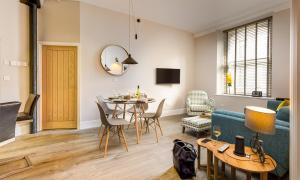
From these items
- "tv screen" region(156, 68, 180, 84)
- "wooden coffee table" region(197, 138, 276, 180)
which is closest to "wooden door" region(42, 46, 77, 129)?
"tv screen" region(156, 68, 180, 84)

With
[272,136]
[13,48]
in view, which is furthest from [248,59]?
[13,48]

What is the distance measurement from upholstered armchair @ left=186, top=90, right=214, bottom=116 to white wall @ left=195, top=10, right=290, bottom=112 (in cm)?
47

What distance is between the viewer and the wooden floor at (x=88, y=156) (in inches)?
89.8

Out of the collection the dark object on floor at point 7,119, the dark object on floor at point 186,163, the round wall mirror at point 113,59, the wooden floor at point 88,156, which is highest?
the round wall mirror at point 113,59

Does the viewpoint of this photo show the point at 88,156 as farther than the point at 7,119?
Yes

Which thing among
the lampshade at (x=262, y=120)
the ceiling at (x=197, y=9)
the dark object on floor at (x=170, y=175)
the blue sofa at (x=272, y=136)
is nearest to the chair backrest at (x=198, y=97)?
the ceiling at (x=197, y=9)

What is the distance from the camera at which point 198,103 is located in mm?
5707

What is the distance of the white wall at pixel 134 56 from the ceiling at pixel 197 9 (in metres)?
0.35

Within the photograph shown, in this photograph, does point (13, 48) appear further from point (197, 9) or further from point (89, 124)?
point (197, 9)

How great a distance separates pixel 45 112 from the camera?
4238 millimetres

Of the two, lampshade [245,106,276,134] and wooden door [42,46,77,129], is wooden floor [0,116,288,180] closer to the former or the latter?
wooden door [42,46,77,129]

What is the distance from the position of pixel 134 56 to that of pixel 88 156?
327 cm

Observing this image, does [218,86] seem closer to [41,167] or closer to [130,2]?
[130,2]

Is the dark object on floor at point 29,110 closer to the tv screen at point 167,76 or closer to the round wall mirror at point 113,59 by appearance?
the round wall mirror at point 113,59
